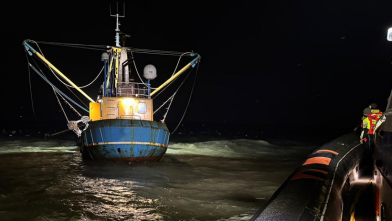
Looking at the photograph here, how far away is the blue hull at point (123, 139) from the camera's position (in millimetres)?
15969

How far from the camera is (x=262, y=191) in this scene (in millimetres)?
11227

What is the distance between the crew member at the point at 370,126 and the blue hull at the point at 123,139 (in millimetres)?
8939

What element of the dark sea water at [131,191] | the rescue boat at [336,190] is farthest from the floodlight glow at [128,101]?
the rescue boat at [336,190]

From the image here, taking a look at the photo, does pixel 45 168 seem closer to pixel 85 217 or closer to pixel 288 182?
pixel 85 217

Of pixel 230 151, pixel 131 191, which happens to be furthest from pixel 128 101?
pixel 230 151

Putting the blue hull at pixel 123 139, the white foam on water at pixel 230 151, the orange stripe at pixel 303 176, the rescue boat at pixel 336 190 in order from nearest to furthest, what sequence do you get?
1. the rescue boat at pixel 336 190
2. the orange stripe at pixel 303 176
3. the blue hull at pixel 123 139
4. the white foam on water at pixel 230 151

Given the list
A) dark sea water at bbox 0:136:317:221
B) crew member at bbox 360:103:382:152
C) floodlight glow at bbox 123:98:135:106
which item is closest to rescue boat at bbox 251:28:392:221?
crew member at bbox 360:103:382:152

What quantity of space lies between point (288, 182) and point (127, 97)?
1235cm

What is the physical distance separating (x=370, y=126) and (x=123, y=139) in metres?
10.2

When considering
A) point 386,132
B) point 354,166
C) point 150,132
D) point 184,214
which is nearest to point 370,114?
point 354,166

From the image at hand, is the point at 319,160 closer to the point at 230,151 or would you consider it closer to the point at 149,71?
the point at 149,71

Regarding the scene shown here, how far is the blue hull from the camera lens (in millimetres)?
15969

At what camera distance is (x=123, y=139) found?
16.0 meters

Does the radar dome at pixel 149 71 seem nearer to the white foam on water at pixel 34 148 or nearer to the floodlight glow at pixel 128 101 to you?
the floodlight glow at pixel 128 101
